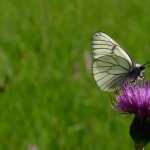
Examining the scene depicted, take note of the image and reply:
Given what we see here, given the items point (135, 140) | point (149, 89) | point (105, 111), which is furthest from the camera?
point (105, 111)

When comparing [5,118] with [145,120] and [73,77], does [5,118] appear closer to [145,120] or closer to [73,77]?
[73,77]

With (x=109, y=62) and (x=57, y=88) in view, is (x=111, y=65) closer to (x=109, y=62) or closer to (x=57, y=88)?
(x=109, y=62)

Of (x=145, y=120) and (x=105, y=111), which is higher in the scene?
(x=145, y=120)

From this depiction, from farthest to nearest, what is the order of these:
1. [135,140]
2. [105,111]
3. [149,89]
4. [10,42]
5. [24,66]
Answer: [10,42], [24,66], [105,111], [149,89], [135,140]

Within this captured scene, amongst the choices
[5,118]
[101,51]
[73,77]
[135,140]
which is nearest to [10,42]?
[73,77]

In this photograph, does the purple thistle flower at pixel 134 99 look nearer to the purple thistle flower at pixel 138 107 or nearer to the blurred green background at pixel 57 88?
the purple thistle flower at pixel 138 107

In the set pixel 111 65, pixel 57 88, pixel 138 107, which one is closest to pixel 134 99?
pixel 138 107
